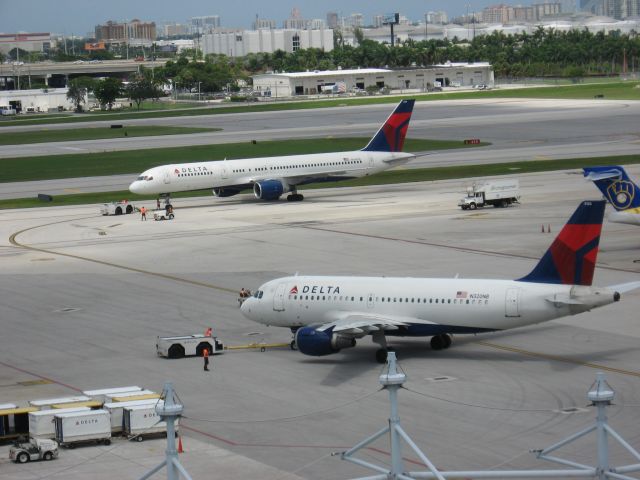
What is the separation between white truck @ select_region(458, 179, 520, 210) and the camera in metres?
102

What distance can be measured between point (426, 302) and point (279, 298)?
7171 mm

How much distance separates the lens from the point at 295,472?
1503 inches

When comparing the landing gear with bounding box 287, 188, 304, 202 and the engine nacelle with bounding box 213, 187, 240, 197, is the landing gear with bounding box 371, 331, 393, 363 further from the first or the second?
the engine nacelle with bounding box 213, 187, 240, 197

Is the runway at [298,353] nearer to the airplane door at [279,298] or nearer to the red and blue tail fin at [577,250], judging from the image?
the airplane door at [279,298]

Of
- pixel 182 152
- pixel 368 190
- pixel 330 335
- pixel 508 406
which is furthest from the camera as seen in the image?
pixel 182 152

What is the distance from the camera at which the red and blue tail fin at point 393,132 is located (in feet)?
381

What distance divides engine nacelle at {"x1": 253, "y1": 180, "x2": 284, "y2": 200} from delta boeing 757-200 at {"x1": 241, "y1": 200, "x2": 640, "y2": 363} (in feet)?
186

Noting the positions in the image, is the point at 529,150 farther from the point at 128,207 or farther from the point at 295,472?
the point at 295,472

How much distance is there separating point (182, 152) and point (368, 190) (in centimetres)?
5035

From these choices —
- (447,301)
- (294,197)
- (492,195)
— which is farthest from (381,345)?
(294,197)

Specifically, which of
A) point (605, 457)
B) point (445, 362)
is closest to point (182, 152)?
point (445, 362)

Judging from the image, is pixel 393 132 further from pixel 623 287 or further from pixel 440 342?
pixel 623 287

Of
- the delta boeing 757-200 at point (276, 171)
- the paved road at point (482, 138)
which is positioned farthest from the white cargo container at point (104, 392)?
the paved road at point (482, 138)

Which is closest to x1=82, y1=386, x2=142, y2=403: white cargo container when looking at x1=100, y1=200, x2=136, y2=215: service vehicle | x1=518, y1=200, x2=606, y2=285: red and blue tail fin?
x1=518, y1=200, x2=606, y2=285: red and blue tail fin
